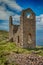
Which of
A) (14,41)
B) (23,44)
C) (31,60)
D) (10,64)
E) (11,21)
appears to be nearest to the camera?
(10,64)

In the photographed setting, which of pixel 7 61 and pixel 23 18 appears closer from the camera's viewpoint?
pixel 7 61

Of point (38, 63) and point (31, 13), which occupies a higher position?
point (31, 13)

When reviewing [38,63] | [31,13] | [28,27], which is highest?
[31,13]

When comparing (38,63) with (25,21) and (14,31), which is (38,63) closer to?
(25,21)

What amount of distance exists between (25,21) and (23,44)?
2930 mm

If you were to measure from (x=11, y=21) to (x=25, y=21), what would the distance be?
15.9 feet

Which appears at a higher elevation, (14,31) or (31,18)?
(31,18)

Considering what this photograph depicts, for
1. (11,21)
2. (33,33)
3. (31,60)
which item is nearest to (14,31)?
(11,21)

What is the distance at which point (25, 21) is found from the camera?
26.3m

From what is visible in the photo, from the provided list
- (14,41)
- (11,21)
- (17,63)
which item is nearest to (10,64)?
(17,63)

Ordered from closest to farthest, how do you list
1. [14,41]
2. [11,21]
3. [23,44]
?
[23,44], [14,41], [11,21]

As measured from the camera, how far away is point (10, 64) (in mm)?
14906

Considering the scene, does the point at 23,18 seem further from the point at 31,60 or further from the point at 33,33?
the point at 31,60

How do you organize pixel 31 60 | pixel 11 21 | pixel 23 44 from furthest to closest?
1. pixel 11 21
2. pixel 23 44
3. pixel 31 60
